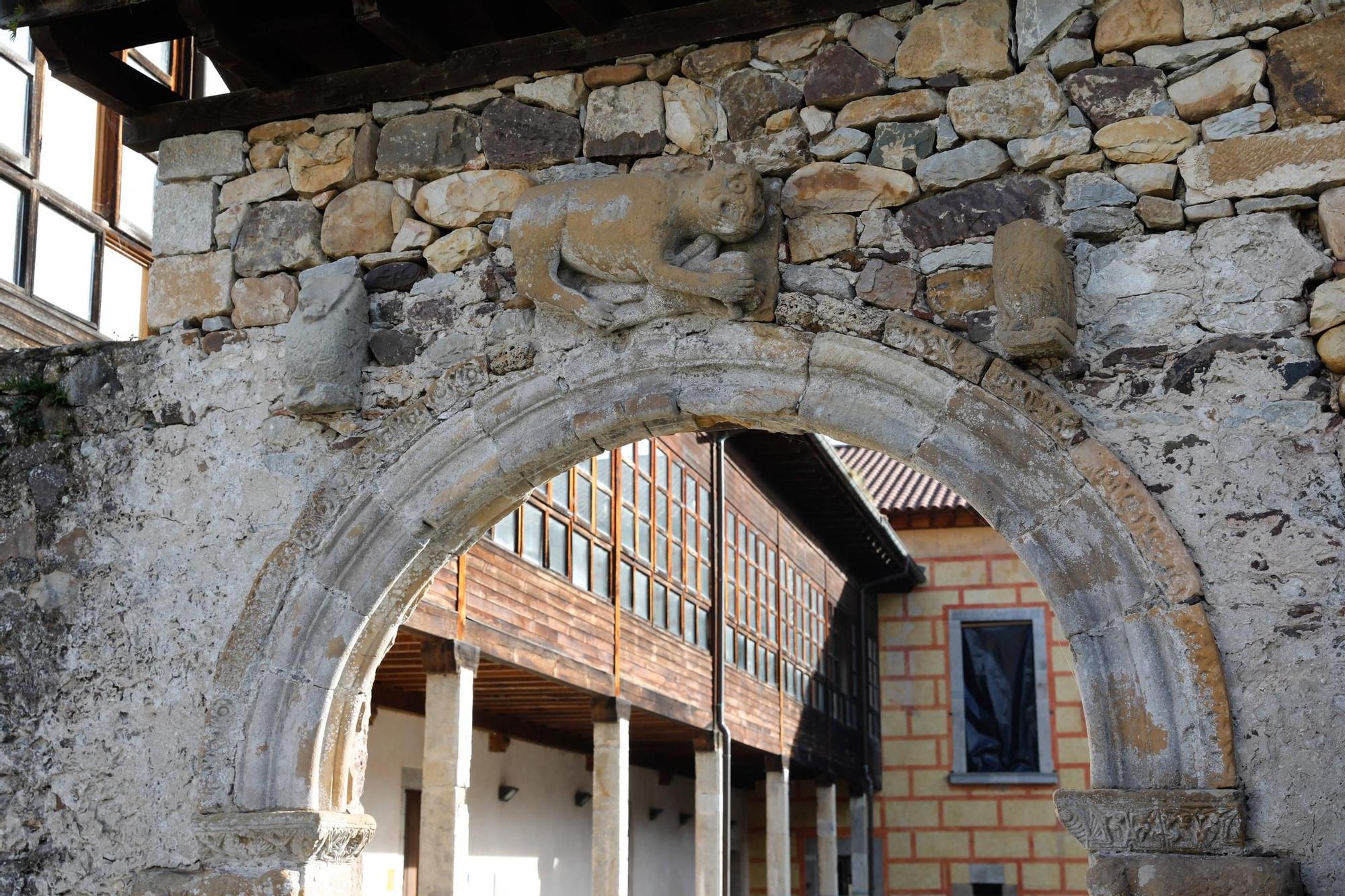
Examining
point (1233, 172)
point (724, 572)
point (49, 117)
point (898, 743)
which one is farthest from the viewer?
point (898, 743)

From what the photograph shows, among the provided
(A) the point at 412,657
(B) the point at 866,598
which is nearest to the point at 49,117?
(A) the point at 412,657

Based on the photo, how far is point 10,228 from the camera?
10.2 meters

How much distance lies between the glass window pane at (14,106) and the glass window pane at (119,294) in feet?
3.78

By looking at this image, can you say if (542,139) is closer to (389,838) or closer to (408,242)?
(408,242)

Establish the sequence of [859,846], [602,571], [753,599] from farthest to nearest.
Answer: [859,846] → [753,599] → [602,571]

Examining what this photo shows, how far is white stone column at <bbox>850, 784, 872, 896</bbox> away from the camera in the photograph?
16.6 metres

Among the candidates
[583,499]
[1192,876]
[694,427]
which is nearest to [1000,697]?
[583,499]

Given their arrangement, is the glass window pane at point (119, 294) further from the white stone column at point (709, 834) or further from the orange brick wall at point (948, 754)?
the orange brick wall at point (948, 754)

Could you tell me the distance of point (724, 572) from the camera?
40.3ft

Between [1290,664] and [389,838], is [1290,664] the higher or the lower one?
the higher one

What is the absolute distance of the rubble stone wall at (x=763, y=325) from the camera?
3.46 m

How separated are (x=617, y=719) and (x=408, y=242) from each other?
222 inches

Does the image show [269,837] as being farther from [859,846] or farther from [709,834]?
[859,846]

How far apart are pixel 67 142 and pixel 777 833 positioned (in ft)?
27.0
